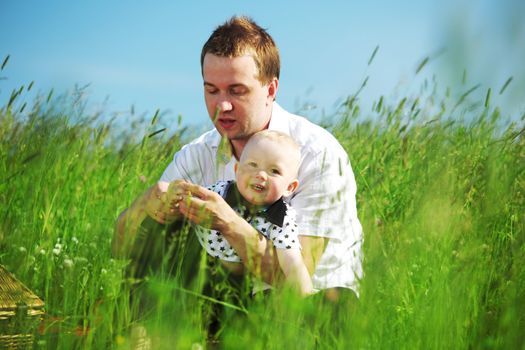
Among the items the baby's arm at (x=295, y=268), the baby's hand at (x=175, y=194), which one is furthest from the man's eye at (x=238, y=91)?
the baby's arm at (x=295, y=268)

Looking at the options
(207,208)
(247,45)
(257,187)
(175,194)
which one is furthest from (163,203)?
(247,45)

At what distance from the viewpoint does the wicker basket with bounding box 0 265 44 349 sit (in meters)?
2.34

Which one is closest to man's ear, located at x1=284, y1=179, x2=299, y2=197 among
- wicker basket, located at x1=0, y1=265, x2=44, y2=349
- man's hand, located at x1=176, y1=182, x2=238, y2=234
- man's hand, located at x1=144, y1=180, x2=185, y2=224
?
man's hand, located at x1=176, y1=182, x2=238, y2=234

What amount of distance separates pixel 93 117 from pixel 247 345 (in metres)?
2.53

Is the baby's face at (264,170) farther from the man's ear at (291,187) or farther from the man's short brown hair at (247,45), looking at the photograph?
→ the man's short brown hair at (247,45)

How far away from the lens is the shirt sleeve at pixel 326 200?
276 centimetres

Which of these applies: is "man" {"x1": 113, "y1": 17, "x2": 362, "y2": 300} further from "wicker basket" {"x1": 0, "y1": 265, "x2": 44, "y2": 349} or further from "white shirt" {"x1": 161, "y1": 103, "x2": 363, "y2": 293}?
"wicker basket" {"x1": 0, "y1": 265, "x2": 44, "y2": 349}

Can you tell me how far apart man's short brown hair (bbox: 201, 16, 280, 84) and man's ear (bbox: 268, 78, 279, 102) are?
0.02 meters

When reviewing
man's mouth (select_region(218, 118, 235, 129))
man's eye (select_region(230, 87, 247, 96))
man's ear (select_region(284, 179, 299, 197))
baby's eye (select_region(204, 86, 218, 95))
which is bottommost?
man's ear (select_region(284, 179, 299, 197))

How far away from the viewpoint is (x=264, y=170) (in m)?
2.58

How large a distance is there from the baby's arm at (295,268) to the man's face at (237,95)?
0.68 m

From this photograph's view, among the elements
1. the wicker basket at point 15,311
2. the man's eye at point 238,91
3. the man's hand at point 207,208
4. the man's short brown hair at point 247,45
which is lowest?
the wicker basket at point 15,311

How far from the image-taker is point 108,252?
275 cm

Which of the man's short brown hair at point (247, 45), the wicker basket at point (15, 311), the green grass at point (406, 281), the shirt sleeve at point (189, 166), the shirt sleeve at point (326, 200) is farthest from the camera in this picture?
the shirt sleeve at point (189, 166)
